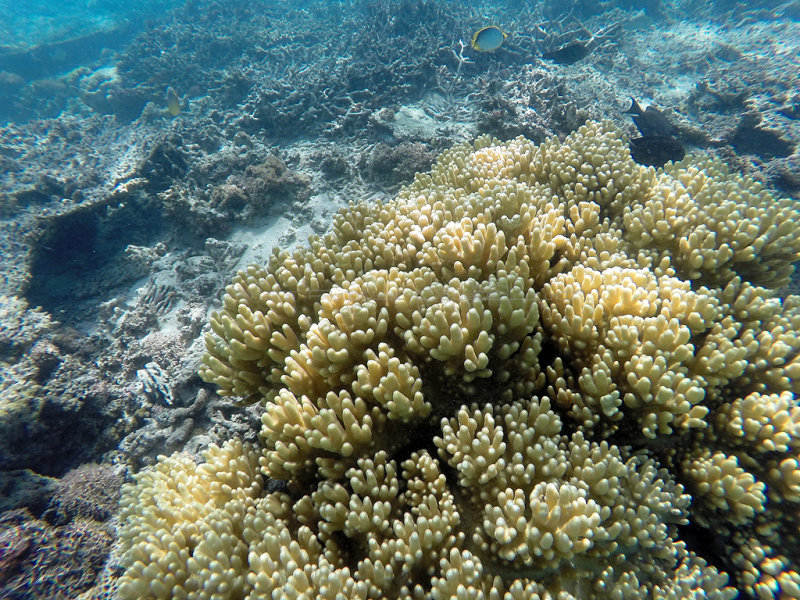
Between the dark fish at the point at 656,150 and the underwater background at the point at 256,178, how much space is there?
4 centimetres

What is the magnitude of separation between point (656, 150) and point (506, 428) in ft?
20.4

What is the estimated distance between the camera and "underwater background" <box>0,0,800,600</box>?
3.86 metres

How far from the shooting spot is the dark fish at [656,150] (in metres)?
6.10

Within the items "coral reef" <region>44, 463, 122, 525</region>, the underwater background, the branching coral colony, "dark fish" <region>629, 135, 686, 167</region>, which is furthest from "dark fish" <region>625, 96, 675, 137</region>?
"coral reef" <region>44, 463, 122, 525</region>

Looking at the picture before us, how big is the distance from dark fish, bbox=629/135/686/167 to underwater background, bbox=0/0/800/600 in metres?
0.04

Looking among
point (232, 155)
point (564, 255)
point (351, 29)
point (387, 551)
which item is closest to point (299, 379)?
point (387, 551)

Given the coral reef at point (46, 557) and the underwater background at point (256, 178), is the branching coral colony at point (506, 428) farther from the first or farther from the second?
the coral reef at point (46, 557)

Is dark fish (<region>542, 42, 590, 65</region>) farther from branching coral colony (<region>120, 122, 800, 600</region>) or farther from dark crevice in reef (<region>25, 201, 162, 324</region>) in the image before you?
dark crevice in reef (<region>25, 201, 162, 324</region>)

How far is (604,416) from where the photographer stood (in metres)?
2.38

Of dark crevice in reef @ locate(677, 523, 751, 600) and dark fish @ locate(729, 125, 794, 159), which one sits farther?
dark fish @ locate(729, 125, 794, 159)

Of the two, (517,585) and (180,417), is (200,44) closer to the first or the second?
(180,417)

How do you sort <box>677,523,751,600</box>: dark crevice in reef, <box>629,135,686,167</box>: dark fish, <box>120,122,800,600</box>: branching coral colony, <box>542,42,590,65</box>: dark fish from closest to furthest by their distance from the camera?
1. <box>120,122,800,600</box>: branching coral colony
2. <box>677,523,751,600</box>: dark crevice in reef
3. <box>629,135,686,167</box>: dark fish
4. <box>542,42,590,65</box>: dark fish

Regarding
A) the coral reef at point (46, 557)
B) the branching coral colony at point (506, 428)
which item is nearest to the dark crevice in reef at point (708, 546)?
the branching coral colony at point (506, 428)

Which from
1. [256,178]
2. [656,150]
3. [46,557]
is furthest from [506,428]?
[256,178]
